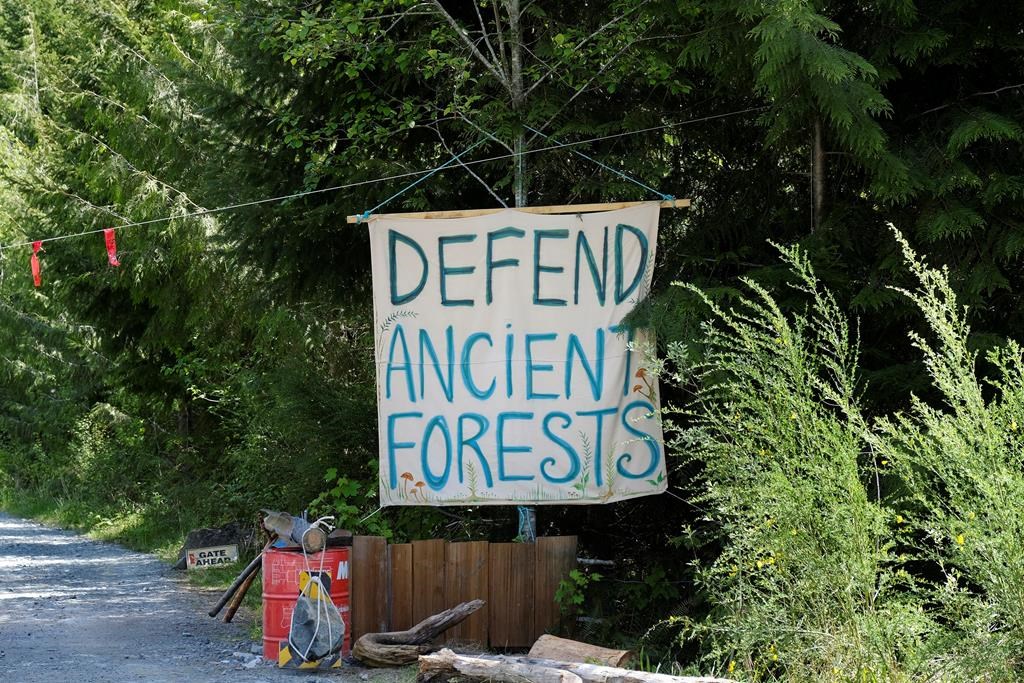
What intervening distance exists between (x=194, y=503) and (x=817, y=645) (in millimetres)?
12226

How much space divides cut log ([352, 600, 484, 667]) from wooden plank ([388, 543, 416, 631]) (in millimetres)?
413

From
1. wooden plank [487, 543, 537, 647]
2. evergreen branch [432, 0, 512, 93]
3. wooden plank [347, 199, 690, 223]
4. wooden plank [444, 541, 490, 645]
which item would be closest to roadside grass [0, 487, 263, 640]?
wooden plank [444, 541, 490, 645]

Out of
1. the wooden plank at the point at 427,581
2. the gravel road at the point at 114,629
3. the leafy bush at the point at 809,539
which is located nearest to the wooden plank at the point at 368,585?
the wooden plank at the point at 427,581

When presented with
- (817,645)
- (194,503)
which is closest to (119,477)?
(194,503)

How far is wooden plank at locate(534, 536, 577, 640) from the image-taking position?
314 inches

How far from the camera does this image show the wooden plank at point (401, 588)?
8016 millimetres

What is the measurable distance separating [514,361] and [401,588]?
172 cm

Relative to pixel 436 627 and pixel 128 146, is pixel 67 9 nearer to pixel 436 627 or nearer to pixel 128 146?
pixel 128 146

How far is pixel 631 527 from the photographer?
28.7 ft

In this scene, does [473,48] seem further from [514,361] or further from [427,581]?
[427,581]

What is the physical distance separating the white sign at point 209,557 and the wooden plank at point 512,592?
5123mm

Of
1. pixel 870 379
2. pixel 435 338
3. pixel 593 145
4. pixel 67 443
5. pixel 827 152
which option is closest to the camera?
pixel 870 379

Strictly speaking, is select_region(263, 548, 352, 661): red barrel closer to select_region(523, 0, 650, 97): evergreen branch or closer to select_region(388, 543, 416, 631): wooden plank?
select_region(388, 543, 416, 631): wooden plank

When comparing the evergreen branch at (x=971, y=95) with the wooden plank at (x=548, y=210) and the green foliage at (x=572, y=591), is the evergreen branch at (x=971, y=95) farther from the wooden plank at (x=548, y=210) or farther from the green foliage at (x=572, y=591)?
the green foliage at (x=572, y=591)
